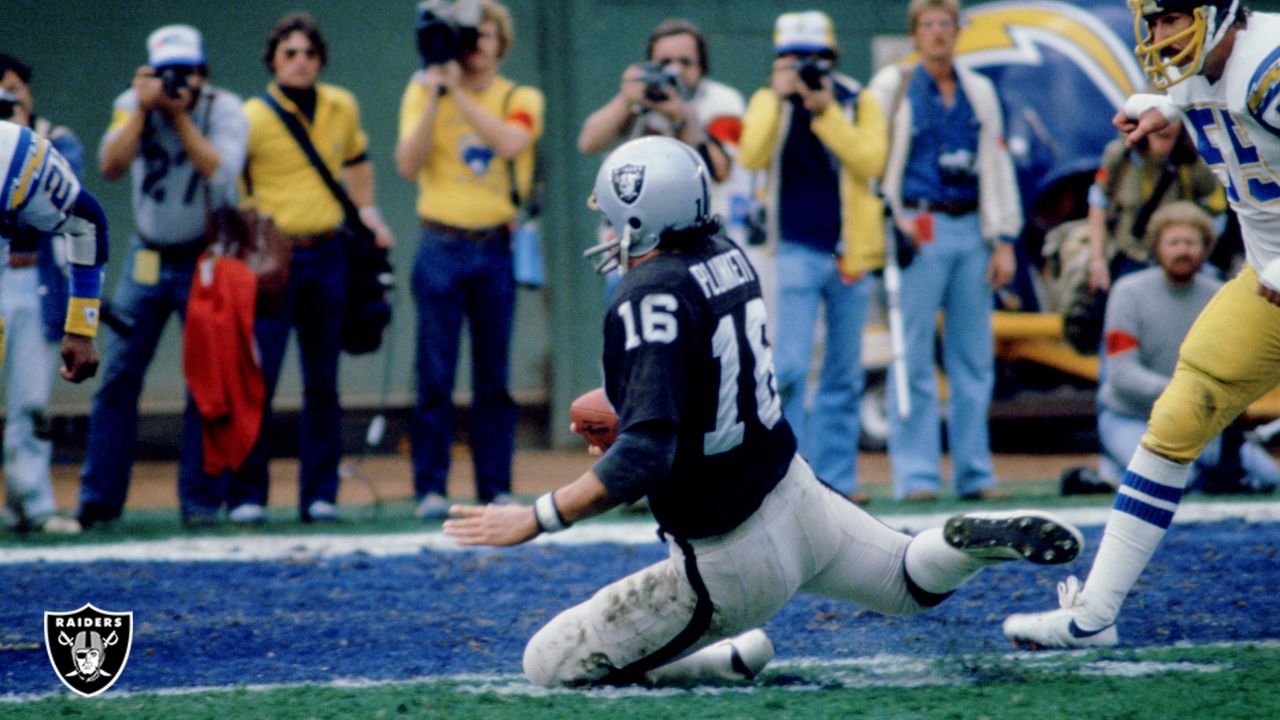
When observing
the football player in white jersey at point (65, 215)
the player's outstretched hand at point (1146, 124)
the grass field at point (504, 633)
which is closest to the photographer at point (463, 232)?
the grass field at point (504, 633)

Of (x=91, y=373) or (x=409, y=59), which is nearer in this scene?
(x=91, y=373)

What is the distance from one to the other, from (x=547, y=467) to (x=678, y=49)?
13.0ft

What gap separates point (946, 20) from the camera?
27.2 ft

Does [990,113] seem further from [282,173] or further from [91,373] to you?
[91,373]

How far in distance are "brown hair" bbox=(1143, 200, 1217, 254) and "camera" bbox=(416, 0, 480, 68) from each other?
3.22 metres

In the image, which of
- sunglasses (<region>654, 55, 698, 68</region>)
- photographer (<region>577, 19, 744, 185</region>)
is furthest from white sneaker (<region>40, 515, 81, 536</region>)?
sunglasses (<region>654, 55, 698, 68</region>)

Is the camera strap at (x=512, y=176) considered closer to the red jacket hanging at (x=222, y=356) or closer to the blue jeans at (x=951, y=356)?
the red jacket hanging at (x=222, y=356)

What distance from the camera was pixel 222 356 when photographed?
7625 mm

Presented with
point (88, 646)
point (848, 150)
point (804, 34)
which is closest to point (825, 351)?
point (848, 150)

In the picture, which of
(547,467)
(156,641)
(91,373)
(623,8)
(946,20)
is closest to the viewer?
(156,641)

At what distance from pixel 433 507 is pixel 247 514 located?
828 mm

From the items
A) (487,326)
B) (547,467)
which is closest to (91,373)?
(487,326)

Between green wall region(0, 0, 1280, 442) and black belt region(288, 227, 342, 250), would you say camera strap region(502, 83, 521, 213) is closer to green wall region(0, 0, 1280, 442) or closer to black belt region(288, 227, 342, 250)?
black belt region(288, 227, 342, 250)

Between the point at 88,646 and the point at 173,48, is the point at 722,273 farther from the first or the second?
the point at 173,48
